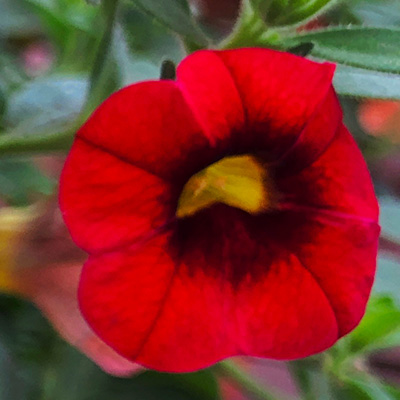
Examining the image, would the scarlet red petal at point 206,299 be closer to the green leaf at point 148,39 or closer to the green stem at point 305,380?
Result: the green stem at point 305,380

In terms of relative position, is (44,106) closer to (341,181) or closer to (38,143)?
(38,143)

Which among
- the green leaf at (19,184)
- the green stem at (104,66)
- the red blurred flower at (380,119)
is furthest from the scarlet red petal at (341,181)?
the red blurred flower at (380,119)

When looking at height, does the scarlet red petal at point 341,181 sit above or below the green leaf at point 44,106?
above

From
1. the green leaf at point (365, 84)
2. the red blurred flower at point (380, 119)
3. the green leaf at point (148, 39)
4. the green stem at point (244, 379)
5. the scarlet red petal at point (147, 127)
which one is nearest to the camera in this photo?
the scarlet red petal at point (147, 127)

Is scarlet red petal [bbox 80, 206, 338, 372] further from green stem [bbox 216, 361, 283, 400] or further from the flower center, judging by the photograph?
green stem [bbox 216, 361, 283, 400]

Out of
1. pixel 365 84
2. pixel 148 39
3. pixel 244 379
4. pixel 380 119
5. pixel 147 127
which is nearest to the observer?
pixel 147 127

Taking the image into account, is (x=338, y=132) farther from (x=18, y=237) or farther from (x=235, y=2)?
(x=235, y=2)

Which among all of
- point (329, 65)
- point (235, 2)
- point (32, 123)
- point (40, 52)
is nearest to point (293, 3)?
point (329, 65)

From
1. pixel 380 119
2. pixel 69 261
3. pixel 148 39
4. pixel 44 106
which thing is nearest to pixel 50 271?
pixel 69 261
